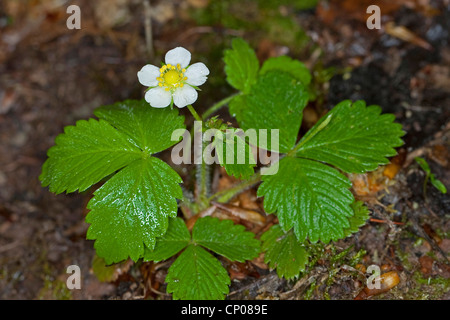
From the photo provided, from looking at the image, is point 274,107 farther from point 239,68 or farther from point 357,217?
point 357,217

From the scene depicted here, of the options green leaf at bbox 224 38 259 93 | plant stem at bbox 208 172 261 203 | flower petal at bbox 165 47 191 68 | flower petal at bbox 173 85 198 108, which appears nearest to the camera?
flower petal at bbox 173 85 198 108

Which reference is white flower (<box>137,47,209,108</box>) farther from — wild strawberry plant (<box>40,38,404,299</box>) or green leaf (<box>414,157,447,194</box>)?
green leaf (<box>414,157,447,194</box>)

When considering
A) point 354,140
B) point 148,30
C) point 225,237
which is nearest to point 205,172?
point 225,237

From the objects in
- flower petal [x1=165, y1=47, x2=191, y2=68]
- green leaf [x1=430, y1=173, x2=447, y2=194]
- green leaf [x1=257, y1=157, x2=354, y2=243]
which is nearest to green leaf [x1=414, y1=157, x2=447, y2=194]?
green leaf [x1=430, y1=173, x2=447, y2=194]

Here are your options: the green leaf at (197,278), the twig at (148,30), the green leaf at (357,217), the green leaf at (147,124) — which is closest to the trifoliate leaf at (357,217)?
the green leaf at (357,217)
